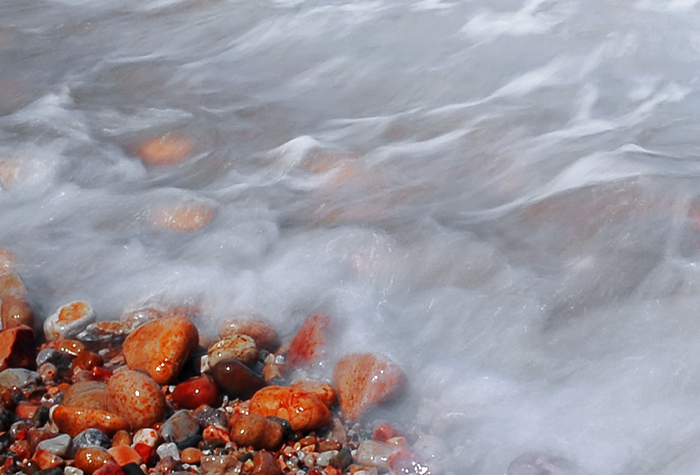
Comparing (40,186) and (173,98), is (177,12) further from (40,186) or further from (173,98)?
(40,186)

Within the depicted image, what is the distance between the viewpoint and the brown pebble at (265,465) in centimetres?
273

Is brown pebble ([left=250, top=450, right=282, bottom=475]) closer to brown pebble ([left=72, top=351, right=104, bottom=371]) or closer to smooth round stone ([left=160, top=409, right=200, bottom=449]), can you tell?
smooth round stone ([left=160, top=409, right=200, bottom=449])

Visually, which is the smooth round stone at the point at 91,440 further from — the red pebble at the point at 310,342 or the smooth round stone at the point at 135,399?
the red pebble at the point at 310,342

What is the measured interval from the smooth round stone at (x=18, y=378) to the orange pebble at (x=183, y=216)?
1.24 m

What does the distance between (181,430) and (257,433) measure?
0.30m

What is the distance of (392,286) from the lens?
3.73 metres

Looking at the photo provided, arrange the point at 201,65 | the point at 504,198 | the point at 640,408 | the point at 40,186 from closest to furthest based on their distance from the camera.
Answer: the point at 640,408, the point at 504,198, the point at 40,186, the point at 201,65

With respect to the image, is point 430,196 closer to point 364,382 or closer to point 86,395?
point 364,382

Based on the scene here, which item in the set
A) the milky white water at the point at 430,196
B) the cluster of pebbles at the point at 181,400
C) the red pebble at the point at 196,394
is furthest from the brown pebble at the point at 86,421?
the milky white water at the point at 430,196

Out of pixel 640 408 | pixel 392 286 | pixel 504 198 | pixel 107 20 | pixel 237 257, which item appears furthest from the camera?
pixel 107 20

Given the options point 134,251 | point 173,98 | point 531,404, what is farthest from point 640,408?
point 173,98

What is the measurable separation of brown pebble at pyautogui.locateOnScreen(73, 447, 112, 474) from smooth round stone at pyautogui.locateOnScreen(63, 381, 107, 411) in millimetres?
251

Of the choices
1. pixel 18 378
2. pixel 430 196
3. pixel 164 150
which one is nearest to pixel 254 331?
pixel 18 378

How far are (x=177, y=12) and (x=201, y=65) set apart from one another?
61.7 inches
